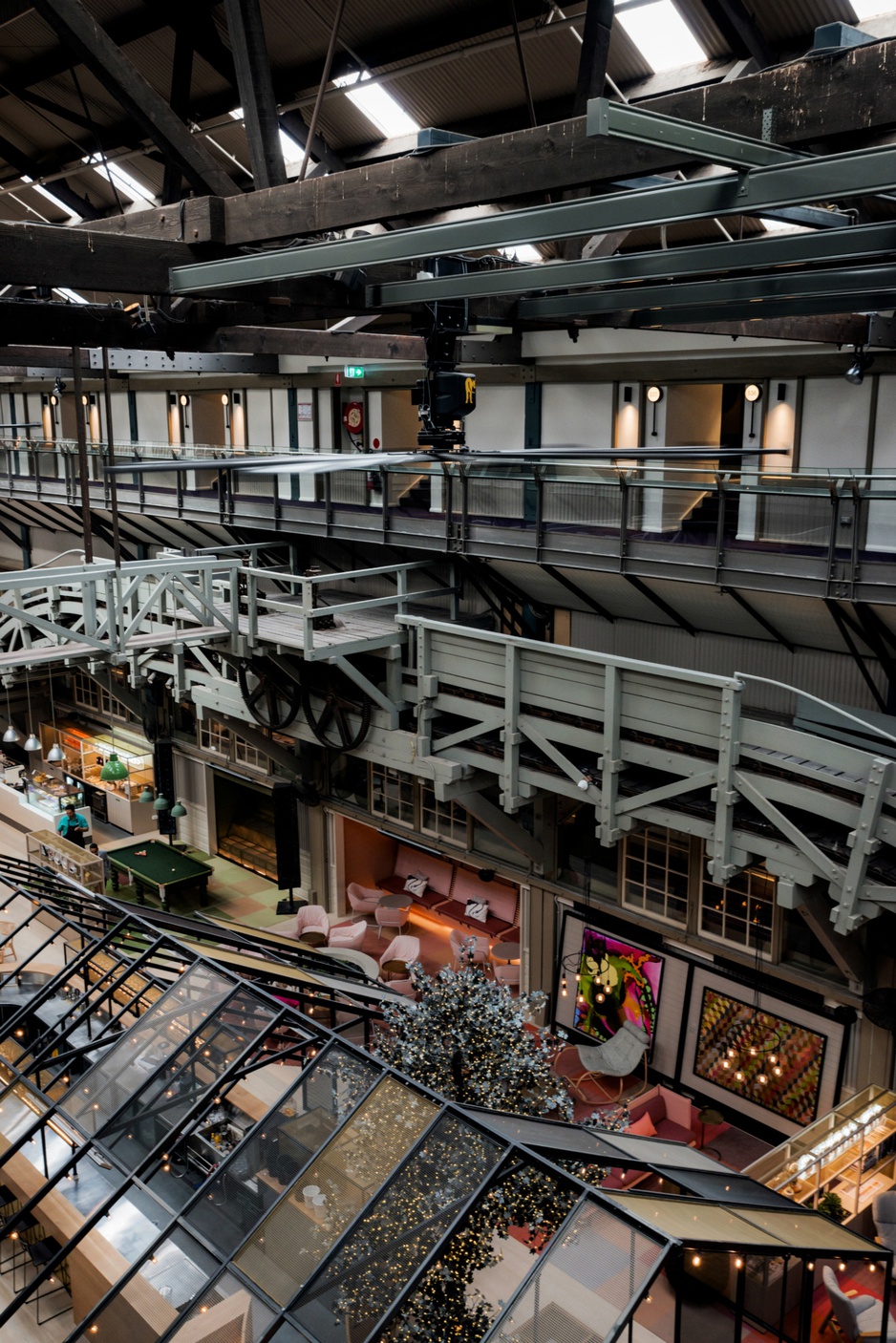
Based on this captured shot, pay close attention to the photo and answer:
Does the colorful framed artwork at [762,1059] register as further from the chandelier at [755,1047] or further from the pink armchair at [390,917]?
the pink armchair at [390,917]

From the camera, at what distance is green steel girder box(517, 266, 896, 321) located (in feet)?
20.2

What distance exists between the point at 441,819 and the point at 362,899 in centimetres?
255

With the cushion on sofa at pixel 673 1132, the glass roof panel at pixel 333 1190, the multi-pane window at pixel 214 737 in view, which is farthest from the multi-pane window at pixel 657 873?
the multi-pane window at pixel 214 737

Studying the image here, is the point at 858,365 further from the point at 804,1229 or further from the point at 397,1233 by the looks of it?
the point at 397,1233

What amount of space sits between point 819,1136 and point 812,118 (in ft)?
29.0

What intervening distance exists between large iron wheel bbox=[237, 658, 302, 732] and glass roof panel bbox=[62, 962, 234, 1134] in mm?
6783

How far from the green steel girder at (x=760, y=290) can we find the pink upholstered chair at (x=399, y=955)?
412 inches

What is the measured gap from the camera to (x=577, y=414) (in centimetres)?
1345

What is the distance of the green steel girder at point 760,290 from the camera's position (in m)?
6.16

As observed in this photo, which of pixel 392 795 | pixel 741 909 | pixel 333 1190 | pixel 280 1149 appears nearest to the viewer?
pixel 333 1190

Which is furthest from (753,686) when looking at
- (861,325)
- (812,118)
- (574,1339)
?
(812,118)

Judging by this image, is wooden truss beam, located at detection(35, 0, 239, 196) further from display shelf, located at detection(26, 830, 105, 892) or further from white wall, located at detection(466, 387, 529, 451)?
display shelf, located at detection(26, 830, 105, 892)

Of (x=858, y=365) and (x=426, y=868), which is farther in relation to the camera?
(x=426, y=868)

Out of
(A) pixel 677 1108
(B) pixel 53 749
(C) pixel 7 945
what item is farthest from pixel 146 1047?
(B) pixel 53 749
